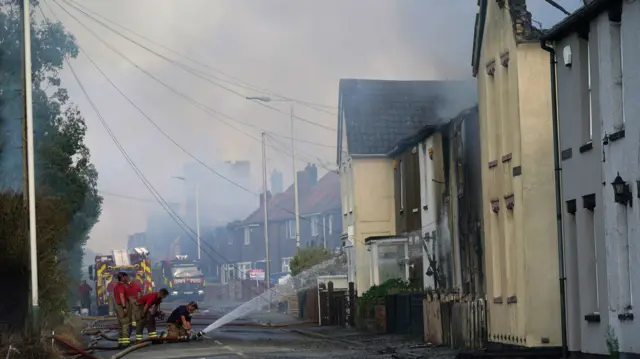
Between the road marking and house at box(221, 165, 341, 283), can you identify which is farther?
house at box(221, 165, 341, 283)

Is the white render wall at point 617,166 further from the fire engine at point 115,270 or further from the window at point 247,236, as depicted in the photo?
the window at point 247,236

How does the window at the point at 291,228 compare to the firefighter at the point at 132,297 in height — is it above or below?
above

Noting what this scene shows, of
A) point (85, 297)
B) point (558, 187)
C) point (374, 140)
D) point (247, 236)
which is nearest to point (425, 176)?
point (374, 140)

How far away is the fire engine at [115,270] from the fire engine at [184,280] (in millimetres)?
19706

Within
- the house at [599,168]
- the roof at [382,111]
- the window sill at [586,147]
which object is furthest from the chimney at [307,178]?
the window sill at [586,147]

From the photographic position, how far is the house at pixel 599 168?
17.5 metres

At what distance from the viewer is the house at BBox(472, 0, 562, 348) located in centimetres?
2366

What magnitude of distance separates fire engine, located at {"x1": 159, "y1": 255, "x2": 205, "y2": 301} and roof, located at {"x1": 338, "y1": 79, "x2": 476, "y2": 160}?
36.3 m

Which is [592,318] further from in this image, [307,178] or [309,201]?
[307,178]

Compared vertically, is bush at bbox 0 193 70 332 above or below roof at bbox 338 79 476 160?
below

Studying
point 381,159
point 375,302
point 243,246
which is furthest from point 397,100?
point 243,246

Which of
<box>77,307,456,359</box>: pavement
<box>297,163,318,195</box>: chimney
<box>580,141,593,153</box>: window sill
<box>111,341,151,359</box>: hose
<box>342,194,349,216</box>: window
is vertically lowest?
<box>77,307,456,359</box>: pavement

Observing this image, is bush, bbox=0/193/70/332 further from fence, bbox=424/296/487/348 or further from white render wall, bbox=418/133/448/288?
white render wall, bbox=418/133/448/288

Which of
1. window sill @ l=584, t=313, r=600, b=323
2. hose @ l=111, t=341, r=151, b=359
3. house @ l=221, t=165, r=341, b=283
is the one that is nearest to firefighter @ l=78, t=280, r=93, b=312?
house @ l=221, t=165, r=341, b=283
